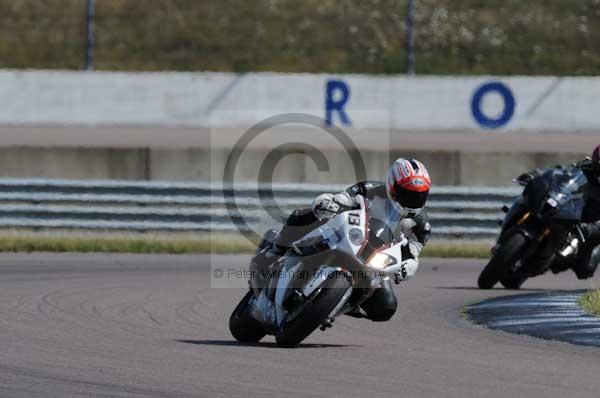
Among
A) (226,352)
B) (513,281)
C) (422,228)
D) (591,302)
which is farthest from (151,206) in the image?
(226,352)

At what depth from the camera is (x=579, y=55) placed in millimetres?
27297

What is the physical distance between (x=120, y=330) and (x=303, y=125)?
1692 cm

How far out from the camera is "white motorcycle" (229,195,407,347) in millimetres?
8492

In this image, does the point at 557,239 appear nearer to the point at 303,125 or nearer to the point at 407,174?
the point at 407,174

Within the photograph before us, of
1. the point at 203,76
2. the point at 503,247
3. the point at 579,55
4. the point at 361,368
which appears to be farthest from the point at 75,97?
the point at 361,368

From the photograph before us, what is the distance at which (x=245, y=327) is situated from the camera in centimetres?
919

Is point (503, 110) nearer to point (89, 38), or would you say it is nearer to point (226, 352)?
point (89, 38)

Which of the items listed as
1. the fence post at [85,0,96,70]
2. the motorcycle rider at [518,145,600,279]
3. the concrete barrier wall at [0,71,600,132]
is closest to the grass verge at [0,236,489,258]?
the motorcycle rider at [518,145,600,279]

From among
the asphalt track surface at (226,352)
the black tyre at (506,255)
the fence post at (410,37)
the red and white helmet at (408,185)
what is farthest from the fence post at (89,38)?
the red and white helmet at (408,185)

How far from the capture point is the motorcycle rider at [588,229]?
44.0 feet

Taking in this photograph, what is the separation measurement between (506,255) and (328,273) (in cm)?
503

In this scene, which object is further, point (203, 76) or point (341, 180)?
point (203, 76)

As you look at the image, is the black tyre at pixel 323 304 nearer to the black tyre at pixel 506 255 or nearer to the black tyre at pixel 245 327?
the black tyre at pixel 245 327

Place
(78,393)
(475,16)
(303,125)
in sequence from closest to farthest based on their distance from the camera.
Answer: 1. (78,393)
2. (303,125)
3. (475,16)
